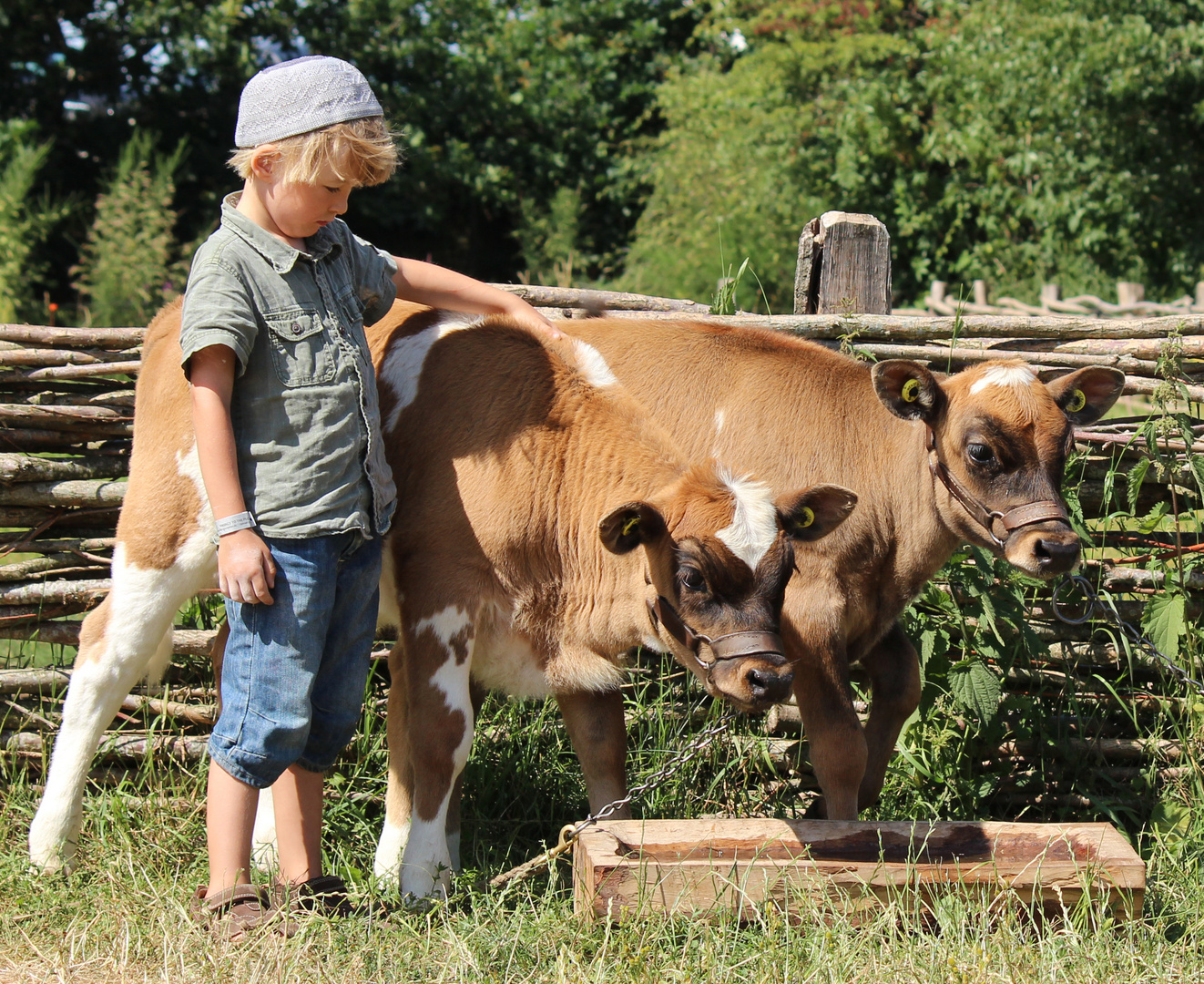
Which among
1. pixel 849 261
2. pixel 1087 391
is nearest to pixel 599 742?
pixel 1087 391

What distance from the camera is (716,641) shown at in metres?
3.52

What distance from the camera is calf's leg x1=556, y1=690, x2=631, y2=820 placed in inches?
168

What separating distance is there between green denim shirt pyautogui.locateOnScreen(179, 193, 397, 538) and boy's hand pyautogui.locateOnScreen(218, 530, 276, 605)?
0.10m

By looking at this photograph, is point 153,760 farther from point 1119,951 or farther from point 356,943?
point 1119,951

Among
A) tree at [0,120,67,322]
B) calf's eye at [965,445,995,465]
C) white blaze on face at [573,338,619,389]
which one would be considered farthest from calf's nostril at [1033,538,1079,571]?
tree at [0,120,67,322]

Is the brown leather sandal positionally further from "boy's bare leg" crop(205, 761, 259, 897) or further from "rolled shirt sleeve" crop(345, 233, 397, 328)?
"rolled shirt sleeve" crop(345, 233, 397, 328)

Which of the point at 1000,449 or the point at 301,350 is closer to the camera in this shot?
the point at 301,350

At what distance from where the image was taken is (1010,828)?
371 cm

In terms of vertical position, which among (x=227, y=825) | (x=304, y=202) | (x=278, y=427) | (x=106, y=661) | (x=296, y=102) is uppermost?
(x=296, y=102)

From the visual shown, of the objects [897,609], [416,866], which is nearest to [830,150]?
[897,609]

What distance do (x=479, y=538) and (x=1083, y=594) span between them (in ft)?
9.36

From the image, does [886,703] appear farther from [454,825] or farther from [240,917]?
[240,917]

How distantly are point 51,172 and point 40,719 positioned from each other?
1454 centimetres

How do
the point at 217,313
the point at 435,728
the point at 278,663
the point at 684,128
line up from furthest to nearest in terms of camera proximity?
the point at 684,128, the point at 435,728, the point at 278,663, the point at 217,313
